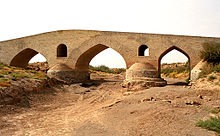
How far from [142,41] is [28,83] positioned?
7737 millimetres

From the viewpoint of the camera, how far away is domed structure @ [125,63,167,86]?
11937 mm

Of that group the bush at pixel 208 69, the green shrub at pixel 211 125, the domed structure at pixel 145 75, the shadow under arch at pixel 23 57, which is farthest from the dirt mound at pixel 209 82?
the shadow under arch at pixel 23 57

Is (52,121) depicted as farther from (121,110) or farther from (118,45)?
(118,45)

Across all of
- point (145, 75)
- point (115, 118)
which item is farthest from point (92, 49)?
point (115, 118)

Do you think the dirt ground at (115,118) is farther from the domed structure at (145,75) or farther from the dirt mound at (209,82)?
the domed structure at (145,75)

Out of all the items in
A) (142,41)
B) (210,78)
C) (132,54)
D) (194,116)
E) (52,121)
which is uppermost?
(142,41)

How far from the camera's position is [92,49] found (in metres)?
15.0

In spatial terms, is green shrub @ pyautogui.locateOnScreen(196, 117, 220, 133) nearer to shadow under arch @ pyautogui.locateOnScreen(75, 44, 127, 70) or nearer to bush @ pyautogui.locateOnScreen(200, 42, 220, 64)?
bush @ pyautogui.locateOnScreen(200, 42, 220, 64)

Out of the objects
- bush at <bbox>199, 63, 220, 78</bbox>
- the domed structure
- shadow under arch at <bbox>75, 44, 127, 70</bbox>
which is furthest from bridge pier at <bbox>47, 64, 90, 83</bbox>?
bush at <bbox>199, 63, 220, 78</bbox>

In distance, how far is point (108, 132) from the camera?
5.07 metres

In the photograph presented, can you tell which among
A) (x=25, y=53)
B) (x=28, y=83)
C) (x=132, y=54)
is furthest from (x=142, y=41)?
(x=25, y=53)

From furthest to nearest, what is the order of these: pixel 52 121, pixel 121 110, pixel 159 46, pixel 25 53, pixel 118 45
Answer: pixel 25 53, pixel 118 45, pixel 159 46, pixel 121 110, pixel 52 121

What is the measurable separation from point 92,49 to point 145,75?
502cm

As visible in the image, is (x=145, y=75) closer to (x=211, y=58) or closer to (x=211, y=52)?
(x=211, y=58)
